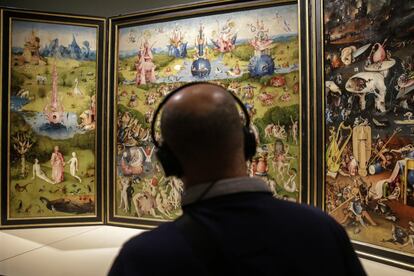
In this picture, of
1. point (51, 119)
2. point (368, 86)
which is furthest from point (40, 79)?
point (368, 86)

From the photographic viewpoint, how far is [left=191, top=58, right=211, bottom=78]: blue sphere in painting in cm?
322

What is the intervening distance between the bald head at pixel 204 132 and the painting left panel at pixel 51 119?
2632mm

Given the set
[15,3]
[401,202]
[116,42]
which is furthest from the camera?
[15,3]

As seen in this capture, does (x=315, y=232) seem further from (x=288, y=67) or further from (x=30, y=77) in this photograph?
(x=30, y=77)

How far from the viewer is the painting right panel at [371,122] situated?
2227 mm

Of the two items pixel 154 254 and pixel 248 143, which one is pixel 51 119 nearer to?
pixel 248 143

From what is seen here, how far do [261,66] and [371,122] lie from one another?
0.97 m

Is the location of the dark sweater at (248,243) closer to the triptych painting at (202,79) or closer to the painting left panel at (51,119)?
the triptych painting at (202,79)

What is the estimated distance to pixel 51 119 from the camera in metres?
3.46

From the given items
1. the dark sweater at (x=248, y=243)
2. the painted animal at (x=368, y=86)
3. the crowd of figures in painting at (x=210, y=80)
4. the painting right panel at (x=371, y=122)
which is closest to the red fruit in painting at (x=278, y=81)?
the crowd of figures in painting at (x=210, y=80)

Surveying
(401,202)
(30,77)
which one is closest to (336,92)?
(401,202)

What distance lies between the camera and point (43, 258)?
2.69 meters

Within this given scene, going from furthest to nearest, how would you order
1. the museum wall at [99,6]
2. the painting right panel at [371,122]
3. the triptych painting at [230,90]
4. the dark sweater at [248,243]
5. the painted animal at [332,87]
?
1. the museum wall at [99,6]
2. the painted animal at [332,87]
3. the triptych painting at [230,90]
4. the painting right panel at [371,122]
5. the dark sweater at [248,243]

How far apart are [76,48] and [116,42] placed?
1.19 feet
